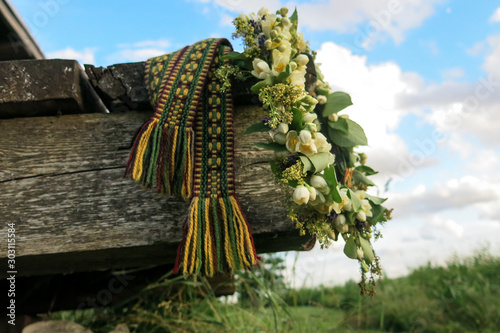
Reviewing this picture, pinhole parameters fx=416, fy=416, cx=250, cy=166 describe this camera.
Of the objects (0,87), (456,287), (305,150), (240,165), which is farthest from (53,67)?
(456,287)

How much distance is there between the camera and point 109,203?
1.56m

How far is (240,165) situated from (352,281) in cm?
494

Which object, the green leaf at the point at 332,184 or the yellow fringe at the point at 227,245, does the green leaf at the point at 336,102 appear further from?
the yellow fringe at the point at 227,245

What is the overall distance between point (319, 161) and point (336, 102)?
43 cm

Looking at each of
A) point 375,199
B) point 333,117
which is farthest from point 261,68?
point 375,199

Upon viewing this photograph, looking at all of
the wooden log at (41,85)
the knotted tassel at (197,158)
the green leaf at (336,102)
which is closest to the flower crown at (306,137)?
the green leaf at (336,102)

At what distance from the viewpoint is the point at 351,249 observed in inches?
56.6

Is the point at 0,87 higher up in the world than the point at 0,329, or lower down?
higher up

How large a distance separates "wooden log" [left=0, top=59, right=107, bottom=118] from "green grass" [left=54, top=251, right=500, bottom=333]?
A: 1.34 metres

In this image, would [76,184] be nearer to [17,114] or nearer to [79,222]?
[79,222]

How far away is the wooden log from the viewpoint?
5.14 ft

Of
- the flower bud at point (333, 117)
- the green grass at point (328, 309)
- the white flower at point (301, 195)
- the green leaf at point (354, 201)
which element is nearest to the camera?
the white flower at point (301, 195)

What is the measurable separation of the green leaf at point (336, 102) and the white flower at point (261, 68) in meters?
0.36

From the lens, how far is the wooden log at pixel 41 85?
1567 millimetres
